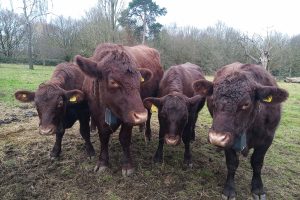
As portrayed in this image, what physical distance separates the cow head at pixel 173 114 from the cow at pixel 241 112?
0.60 m

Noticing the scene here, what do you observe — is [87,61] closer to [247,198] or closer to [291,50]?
[247,198]

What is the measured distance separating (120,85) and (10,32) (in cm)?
→ 4308

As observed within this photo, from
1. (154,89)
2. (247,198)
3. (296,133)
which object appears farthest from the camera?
(296,133)

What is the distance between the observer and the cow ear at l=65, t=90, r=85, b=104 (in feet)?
14.3

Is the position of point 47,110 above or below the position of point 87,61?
below

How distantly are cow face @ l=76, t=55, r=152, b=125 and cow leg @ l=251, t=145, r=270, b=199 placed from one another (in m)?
1.62

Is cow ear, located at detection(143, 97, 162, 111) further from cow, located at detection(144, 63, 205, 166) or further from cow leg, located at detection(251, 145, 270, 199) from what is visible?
cow leg, located at detection(251, 145, 270, 199)

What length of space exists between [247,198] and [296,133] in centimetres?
408

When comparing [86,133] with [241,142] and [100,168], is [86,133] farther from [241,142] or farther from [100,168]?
[241,142]

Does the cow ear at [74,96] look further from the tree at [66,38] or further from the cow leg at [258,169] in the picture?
the tree at [66,38]

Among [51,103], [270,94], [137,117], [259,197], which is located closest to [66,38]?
[51,103]

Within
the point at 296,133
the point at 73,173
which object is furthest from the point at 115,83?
the point at 296,133

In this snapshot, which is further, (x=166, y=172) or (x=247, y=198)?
(x=166, y=172)

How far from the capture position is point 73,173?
14.5 ft
